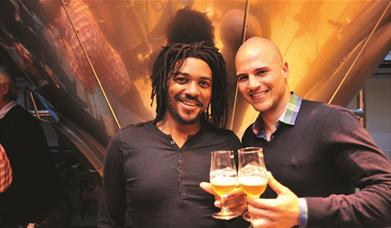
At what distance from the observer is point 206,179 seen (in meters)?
1.43

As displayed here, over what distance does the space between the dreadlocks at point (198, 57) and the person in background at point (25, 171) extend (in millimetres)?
1165

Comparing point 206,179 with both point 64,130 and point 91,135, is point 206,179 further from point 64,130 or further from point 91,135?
point 64,130

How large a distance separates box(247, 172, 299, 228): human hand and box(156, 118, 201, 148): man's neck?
22.4 inches

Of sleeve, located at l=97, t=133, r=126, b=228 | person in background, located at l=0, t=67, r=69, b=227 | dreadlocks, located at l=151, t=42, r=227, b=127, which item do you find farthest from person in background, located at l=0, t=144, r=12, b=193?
dreadlocks, located at l=151, t=42, r=227, b=127

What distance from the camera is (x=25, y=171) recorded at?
2445 millimetres

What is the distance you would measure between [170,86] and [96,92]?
0.84m

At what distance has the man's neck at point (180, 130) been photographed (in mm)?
1555

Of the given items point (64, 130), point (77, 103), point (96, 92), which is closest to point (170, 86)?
point (96, 92)

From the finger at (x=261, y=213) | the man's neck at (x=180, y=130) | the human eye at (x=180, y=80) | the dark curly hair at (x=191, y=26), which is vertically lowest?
the finger at (x=261, y=213)

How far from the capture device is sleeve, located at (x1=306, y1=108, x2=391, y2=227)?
42.3 inches

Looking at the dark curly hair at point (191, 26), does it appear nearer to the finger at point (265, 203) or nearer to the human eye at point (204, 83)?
the human eye at point (204, 83)

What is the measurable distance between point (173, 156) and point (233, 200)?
0.34 metres

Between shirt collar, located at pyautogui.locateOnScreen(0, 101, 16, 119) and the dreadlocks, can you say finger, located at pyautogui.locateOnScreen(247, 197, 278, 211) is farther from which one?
shirt collar, located at pyautogui.locateOnScreen(0, 101, 16, 119)

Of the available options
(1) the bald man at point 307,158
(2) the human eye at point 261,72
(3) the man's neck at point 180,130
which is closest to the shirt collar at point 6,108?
(3) the man's neck at point 180,130
